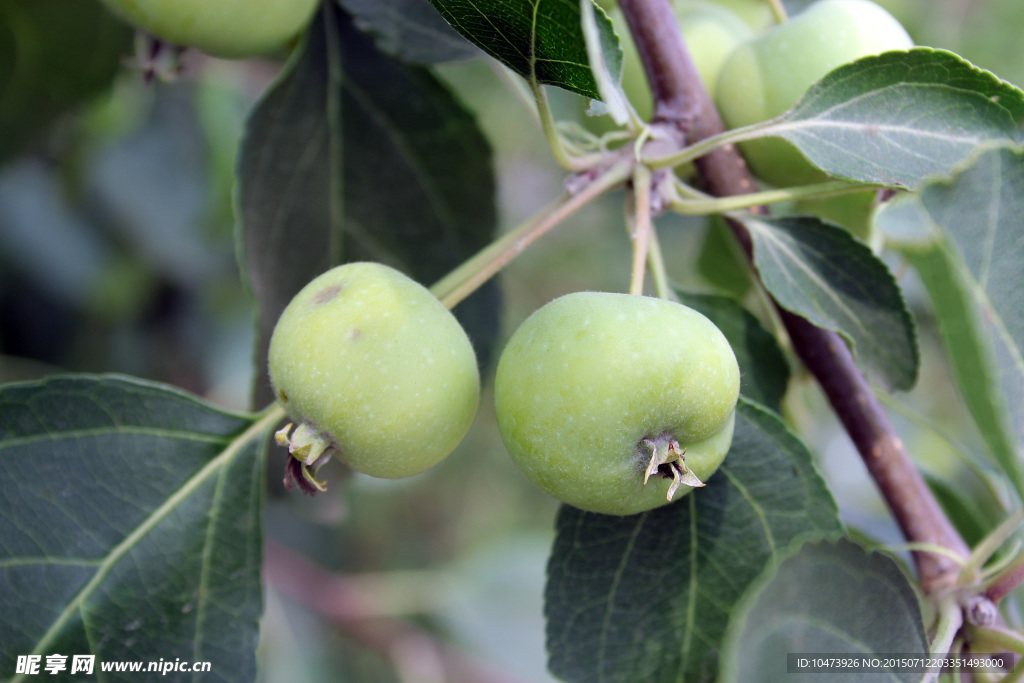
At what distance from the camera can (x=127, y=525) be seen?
748mm

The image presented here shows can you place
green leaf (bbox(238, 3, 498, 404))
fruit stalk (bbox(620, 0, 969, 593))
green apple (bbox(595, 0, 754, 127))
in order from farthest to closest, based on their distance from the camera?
1. green leaf (bbox(238, 3, 498, 404))
2. green apple (bbox(595, 0, 754, 127))
3. fruit stalk (bbox(620, 0, 969, 593))

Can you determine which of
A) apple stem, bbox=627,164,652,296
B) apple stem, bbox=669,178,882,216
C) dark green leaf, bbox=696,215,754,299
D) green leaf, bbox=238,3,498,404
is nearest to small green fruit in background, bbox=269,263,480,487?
apple stem, bbox=627,164,652,296

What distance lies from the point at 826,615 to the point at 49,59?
1116 mm

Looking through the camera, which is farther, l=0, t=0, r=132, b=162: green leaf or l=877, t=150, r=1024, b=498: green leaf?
l=0, t=0, r=132, b=162: green leaf

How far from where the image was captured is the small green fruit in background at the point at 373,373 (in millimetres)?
572

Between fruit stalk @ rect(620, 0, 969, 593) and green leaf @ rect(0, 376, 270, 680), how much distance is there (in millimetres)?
547

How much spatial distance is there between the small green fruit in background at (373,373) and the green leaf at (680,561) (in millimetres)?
199

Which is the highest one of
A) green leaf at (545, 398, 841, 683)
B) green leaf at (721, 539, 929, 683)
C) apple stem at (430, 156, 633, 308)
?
apple stem at (430, 156, 633, 308)

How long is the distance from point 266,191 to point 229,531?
395 millimetres

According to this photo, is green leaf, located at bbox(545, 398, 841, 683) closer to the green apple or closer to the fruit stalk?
the fruit stalk

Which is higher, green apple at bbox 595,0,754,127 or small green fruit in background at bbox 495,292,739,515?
green apple at bbox 595,0,754,127

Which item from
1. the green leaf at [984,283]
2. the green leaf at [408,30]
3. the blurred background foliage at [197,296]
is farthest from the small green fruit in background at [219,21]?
the green leaf at [984,283]

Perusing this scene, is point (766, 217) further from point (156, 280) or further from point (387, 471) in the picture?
point (156, 280)

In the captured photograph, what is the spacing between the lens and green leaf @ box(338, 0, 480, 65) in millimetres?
835
